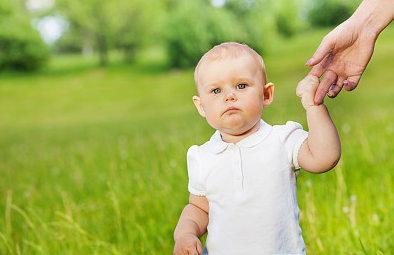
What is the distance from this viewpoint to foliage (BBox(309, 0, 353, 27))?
36.1 m

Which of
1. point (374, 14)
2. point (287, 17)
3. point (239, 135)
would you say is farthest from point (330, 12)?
point (239, 135)

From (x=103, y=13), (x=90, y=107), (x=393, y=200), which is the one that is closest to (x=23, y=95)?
(x=90, y=107)

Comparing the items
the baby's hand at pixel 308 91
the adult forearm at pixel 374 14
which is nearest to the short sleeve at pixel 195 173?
the baby's hand at pixel 308 91

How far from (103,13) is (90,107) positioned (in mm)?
17308

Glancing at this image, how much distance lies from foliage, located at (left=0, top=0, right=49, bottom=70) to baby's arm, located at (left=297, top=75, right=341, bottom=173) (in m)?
39.3

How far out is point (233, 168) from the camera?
5.45 ft

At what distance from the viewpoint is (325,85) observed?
170cm

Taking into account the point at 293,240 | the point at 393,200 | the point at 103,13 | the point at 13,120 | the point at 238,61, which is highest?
the point at 103,13

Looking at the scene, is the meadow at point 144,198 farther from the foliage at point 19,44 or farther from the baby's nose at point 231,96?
the foliage at point 19,44

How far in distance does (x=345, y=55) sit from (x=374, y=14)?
312 mm

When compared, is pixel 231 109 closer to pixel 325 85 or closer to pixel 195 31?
pixel 325 85

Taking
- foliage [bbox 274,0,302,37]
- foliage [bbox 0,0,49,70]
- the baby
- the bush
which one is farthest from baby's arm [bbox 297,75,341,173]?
foliage [bbox 274,0,302,37]

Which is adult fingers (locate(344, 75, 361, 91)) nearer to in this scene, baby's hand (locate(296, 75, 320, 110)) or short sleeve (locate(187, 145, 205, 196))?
baby's hand (locate(296, 75, 320, 110))

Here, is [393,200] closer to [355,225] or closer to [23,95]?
[355,225]
